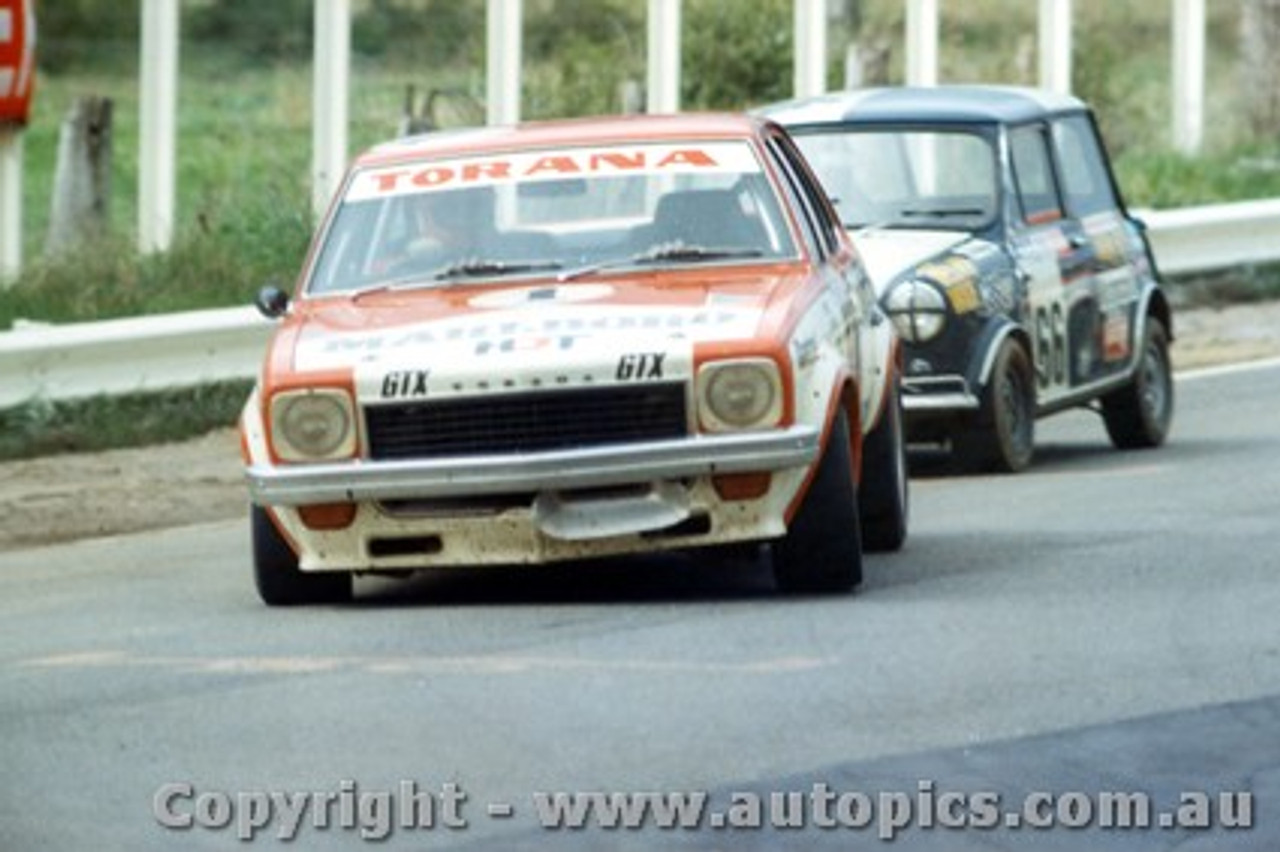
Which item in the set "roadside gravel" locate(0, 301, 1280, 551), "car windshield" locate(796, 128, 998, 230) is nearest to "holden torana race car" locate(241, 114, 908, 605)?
"roadside gravel" locate(0, 301, 1280, 551)

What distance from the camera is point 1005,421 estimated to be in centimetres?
1797

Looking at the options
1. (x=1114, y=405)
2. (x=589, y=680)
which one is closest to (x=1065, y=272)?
(x=1114, y=405)

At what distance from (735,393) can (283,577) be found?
5.28ft

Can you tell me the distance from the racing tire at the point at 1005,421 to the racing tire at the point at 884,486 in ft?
9.48

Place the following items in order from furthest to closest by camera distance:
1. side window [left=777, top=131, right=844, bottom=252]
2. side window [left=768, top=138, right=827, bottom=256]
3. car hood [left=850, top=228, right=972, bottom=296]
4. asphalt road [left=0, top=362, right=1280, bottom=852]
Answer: car hood [left=850, top=228, right=972, bottom=296] → side window [left=777, top=131, right=844, bottom=252] → side window [left=768, top=138, right=827, bottom=256] → asphalt road [left=0, top=362, right=1280, bottom=852]

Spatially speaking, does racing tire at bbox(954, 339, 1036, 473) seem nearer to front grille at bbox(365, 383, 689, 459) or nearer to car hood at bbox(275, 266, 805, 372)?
car hood at bbox(275, 266, 805, 372)

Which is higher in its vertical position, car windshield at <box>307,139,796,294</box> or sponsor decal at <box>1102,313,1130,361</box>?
car windshield at <box>307,139,796,294</box>

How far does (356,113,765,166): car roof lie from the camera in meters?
14.8

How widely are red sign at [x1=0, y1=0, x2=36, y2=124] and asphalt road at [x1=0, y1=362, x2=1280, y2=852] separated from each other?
17.0 ft

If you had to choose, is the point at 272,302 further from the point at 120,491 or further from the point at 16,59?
the point at 16,59

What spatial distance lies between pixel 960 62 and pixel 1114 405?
12.8 metres

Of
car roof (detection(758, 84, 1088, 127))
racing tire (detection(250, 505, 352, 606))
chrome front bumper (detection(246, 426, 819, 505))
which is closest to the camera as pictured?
chrome front bumper (detection(246, 426, 819, 505))

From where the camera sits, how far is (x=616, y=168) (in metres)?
14.6

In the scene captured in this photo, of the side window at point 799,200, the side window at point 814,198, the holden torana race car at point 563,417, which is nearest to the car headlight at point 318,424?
the holden torana race car at point 563,417
